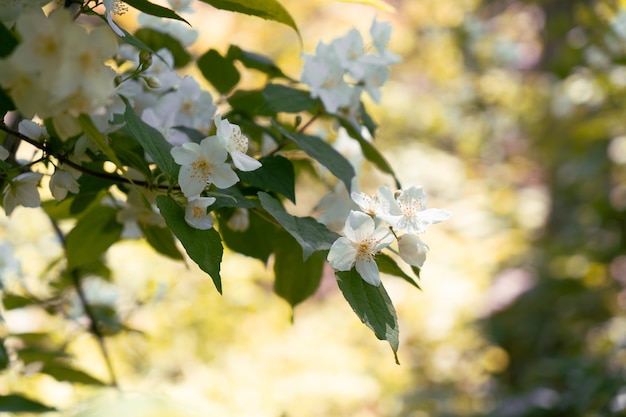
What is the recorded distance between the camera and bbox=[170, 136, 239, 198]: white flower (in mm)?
501

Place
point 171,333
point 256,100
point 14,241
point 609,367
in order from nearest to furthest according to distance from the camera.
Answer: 1. point 256,100
2. point 609,367
3. point 14,241
4. point 171,333

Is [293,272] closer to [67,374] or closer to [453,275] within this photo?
[67,374]

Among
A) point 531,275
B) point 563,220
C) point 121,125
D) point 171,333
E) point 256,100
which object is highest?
point 563,220

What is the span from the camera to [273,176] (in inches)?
23.3

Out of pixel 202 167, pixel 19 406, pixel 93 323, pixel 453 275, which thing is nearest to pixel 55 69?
pixel 202 167

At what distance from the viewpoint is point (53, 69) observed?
0.35 m

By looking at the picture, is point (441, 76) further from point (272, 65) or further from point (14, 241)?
point (272, 65)

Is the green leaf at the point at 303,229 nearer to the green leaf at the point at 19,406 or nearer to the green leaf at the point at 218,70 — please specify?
the green leaf at the point at 218,70

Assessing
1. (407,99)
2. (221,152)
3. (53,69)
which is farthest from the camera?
(407,99)

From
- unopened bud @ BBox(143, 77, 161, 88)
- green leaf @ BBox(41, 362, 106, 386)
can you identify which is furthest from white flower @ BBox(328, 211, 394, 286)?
green leaf @ BBox(41, 362, 106, 386)

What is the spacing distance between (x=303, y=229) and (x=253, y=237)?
0.16 meters

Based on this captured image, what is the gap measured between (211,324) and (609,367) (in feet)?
5.05

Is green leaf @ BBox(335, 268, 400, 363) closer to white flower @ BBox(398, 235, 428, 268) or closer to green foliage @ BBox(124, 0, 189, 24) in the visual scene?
white flower @ BBox(398, 235, 428, 268)

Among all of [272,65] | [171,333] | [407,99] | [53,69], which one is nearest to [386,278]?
[407,99]
